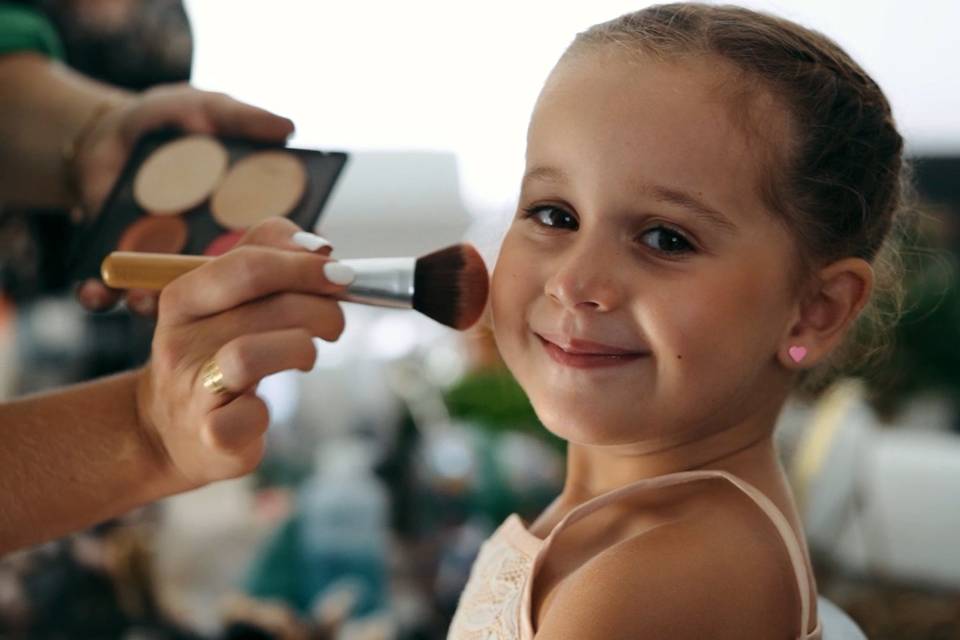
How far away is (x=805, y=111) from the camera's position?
52 cm

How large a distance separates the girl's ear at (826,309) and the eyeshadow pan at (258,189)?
286 millimetres

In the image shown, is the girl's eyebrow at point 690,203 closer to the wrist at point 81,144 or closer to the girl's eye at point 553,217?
the girl's eye at point 553,217

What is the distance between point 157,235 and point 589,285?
287 millimetres

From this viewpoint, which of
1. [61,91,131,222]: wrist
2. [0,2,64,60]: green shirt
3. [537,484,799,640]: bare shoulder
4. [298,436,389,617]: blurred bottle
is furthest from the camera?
[298,436,389,617]: blurred bottle

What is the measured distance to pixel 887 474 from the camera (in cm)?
168

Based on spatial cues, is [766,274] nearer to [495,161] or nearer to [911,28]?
[495,161]

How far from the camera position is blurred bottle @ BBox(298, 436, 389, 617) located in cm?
138

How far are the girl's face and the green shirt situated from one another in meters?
0.58

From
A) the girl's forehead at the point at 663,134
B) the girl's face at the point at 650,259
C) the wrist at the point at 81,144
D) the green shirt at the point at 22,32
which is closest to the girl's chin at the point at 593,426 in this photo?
the girl's face at the point at 650,259

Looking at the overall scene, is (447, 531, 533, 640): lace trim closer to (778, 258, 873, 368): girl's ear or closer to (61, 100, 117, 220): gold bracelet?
(778, 258, 873, 368): girl's ear

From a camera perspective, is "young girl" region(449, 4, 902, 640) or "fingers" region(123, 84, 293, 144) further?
"fingers" region(123, 84, 293, 144)

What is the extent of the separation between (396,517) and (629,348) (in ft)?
3.53

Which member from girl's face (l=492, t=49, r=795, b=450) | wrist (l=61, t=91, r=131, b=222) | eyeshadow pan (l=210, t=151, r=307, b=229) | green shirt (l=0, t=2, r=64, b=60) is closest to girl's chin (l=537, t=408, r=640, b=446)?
girl's face (l=492, t=49, r=795, b=450)

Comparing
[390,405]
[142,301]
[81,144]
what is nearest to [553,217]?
[142,301]
